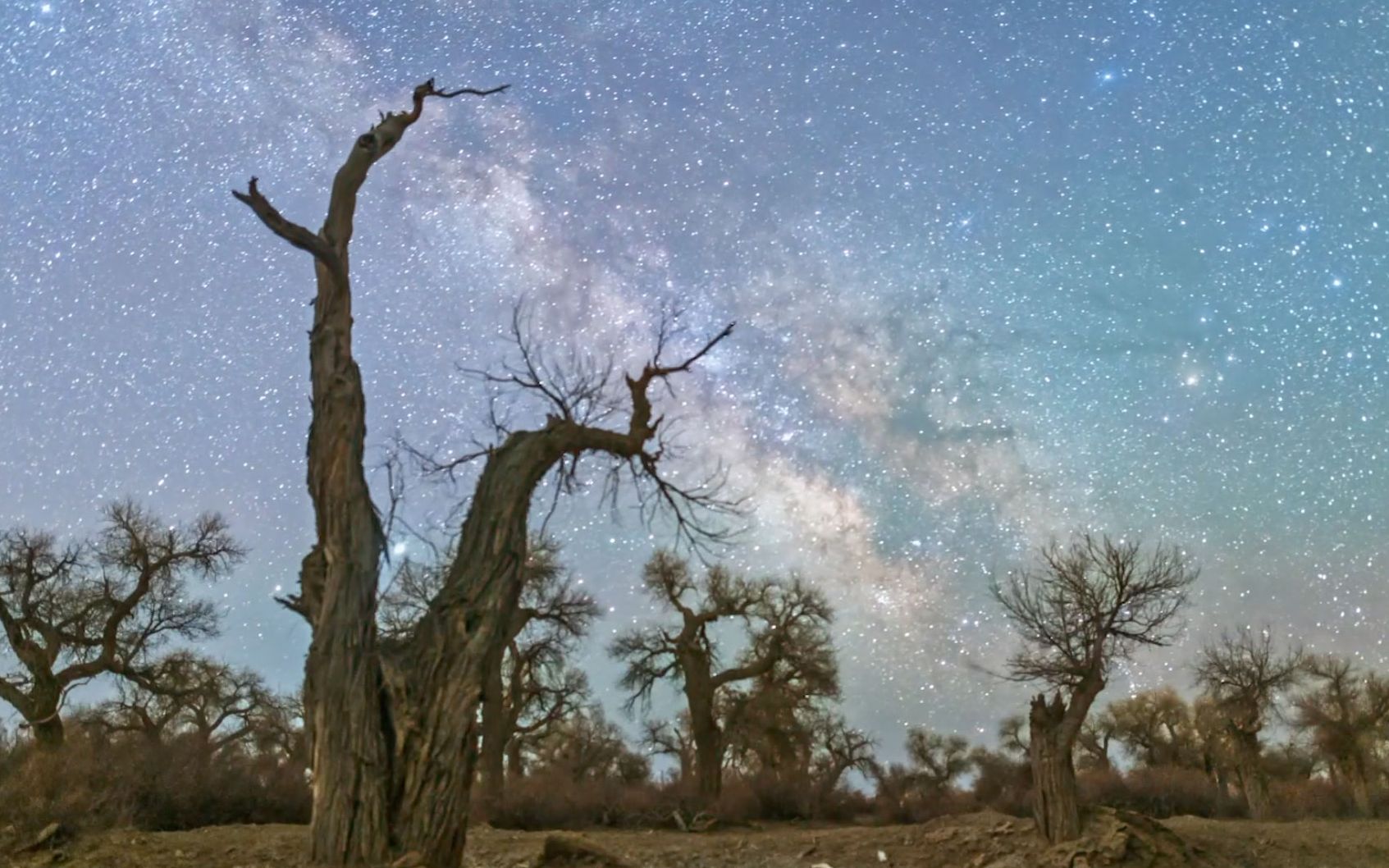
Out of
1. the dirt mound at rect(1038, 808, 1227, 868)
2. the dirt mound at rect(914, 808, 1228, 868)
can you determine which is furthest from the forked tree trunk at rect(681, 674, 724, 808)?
the dirt mound at rect(1038, 808, 1227, 868)

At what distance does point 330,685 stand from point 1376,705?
39171 mm

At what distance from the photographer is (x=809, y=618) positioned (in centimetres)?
3319

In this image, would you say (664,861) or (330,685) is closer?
(330,685)

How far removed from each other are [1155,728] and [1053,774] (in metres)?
32.4

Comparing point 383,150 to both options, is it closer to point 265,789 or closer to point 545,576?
point 265,789

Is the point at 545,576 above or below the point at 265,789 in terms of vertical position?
above

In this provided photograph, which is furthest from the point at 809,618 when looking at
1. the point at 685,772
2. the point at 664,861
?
the point at 664,861

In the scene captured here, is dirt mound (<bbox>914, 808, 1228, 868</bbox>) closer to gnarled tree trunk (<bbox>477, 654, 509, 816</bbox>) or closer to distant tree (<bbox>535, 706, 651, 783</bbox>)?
gnarled tree trunk (<bbox>477, 654, 509, 816</bbox>)

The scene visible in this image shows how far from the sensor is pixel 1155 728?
44188mm

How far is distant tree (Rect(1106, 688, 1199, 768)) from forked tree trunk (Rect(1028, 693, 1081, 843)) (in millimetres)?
27840

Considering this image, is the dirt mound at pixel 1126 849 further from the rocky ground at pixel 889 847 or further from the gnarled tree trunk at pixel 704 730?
the gnarled tree trunk at pixel 704 730

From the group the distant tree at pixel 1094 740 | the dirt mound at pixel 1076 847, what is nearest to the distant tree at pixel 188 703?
the dirt mound at pixel 1076 847

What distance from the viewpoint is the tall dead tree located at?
29.5 ft

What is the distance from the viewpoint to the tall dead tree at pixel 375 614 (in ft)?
29.5
